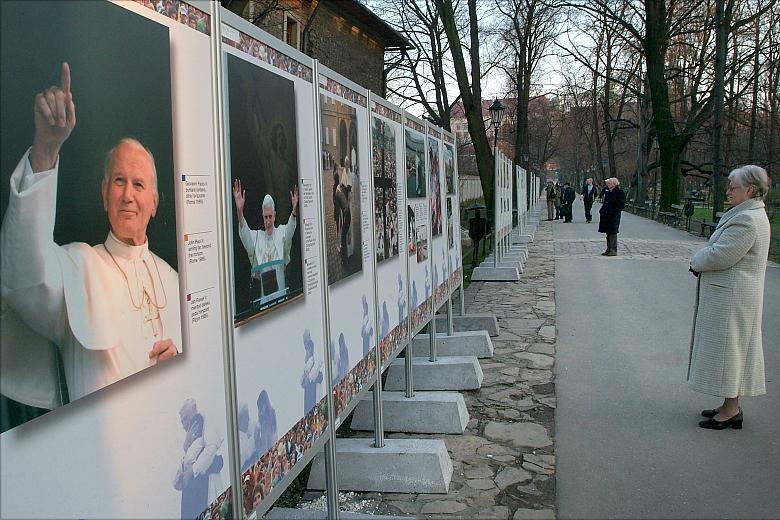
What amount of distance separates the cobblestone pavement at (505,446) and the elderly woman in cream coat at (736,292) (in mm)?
1275

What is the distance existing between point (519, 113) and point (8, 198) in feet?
111

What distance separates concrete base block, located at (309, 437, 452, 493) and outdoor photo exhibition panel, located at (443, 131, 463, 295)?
2786 mm

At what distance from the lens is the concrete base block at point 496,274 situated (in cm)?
1354

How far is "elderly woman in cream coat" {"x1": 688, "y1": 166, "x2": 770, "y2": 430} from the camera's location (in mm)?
5102

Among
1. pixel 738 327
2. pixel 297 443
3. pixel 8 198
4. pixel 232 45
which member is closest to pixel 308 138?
pixel 232 45

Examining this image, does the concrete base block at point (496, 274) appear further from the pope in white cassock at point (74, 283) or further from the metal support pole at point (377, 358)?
the pope in white cassock at point (74, 283)

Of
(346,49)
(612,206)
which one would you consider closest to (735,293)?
(612,206)

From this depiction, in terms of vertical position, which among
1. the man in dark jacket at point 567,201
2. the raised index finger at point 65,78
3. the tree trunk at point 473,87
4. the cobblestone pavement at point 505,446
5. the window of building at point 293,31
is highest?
the window of building at point 293,31

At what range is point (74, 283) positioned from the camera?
1.60 m

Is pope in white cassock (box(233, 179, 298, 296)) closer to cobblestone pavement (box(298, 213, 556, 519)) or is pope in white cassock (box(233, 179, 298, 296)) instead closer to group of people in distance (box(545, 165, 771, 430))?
cobblestone pavement (box(298, 213, 556, 519))

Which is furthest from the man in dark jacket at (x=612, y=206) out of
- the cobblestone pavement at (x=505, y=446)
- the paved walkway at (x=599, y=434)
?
the cobblestone pavement at (x=505, y=446)

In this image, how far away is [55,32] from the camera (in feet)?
4.87

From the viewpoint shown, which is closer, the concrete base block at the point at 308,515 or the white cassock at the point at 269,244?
the white cassock at the point at 269,244

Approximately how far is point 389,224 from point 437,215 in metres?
1.87
